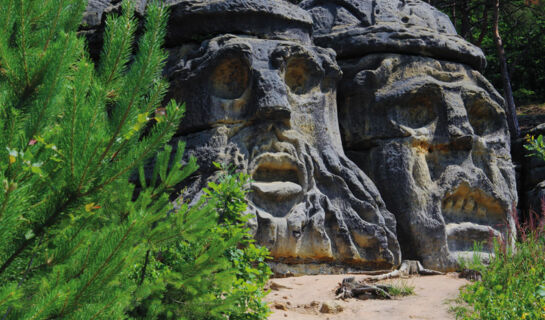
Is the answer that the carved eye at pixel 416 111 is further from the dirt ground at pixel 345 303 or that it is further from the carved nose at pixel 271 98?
the dirt ground at pixel 345 303

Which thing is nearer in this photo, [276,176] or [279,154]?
[279,154]

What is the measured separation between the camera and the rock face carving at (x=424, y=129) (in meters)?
7.52

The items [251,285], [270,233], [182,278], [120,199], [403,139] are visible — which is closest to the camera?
[120,199]

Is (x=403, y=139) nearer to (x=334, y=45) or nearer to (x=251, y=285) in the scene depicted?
(x=334, y=45)

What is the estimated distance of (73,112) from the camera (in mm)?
1896

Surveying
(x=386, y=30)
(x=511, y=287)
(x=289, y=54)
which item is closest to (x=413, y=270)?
(x=511, y=287)

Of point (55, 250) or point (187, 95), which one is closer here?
point (55, 250)

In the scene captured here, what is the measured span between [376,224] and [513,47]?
44.2 ft

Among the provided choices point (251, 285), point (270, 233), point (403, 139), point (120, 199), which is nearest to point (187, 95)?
point (270, 233)

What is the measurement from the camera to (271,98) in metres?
6.71

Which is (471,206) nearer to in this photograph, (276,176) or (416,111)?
(416,111)

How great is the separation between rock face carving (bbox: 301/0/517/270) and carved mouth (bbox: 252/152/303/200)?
154 centimetres

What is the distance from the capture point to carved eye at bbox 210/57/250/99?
6926mm

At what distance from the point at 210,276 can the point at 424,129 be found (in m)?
5.48
